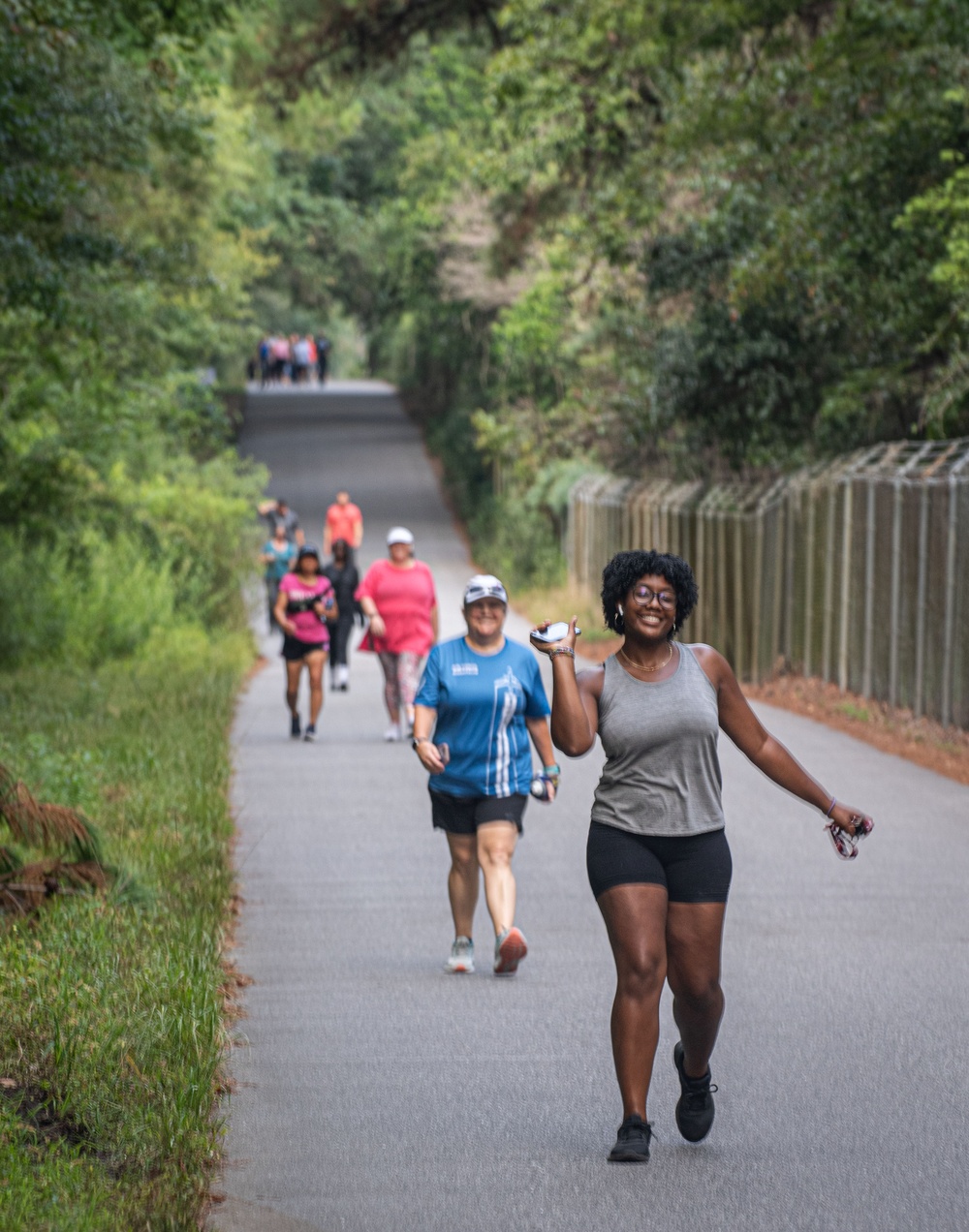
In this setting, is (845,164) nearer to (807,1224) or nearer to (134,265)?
(134,265)

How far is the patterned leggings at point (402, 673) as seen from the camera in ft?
51.5

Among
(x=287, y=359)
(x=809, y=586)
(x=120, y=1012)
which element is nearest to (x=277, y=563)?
(x=809, y=586)

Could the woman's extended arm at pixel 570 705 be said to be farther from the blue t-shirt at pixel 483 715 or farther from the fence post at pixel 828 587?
the fence post at pixel 828 587

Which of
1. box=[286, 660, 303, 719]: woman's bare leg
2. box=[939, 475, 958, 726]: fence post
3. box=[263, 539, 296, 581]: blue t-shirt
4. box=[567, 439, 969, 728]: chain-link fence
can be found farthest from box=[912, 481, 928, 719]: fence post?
box=[263, 539, 296, 581]: blue t-shirt

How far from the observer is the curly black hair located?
581cm

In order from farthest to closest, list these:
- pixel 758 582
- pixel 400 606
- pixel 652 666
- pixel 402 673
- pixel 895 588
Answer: pixel 758 582 → pixel 895 588 → pixel 402 673 → pixel 400 606 → pixel 652 666

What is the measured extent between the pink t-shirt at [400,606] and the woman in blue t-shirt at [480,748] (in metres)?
7.04

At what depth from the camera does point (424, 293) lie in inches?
1984

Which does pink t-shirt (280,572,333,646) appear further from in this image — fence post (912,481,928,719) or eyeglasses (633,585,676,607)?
eyeglasses (633,585,676,607)

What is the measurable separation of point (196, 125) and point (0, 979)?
42.2ft

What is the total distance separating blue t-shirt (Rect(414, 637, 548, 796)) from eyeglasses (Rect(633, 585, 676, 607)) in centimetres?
261

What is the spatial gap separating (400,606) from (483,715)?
7.19 meters

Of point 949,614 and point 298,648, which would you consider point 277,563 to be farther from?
point 949,614

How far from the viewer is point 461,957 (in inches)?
328
